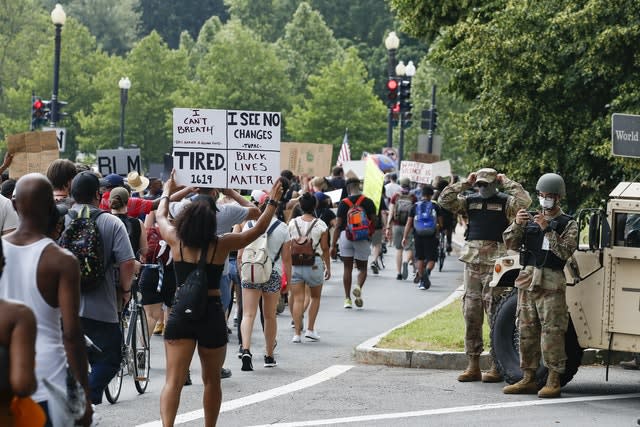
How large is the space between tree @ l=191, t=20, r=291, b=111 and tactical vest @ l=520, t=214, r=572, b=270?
6407 centimetres

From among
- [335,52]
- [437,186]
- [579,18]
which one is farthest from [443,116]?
[579,18]

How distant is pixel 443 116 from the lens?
6381cm

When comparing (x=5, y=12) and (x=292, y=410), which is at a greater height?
(x=5, y=12)

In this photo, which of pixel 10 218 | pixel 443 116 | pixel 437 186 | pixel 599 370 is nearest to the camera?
pixel 10 218

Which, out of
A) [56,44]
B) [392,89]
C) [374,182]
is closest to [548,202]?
[374,182]

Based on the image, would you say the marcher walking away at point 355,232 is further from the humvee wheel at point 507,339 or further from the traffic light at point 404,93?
the traffic light at point 404,93

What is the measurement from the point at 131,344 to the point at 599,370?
4783 mm

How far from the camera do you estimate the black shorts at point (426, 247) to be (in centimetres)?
2312

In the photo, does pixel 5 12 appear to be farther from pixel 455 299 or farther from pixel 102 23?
pixel 455 299

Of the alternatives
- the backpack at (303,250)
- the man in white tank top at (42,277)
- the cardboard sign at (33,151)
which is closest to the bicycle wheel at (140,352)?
the backpack at (303,250)

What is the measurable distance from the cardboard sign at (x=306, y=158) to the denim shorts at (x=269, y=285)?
1240 centimetres

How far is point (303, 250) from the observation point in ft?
50.7

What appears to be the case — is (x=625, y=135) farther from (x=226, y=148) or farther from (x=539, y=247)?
(x=226, y=148)

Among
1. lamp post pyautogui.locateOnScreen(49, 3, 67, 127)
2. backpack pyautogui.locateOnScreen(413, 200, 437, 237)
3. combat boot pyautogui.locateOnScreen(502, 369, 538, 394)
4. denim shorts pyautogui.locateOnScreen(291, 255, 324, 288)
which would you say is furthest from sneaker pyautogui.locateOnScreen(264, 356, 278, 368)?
lamp post pyautogui.locateOnScreen(49, 3, 67, 127)
